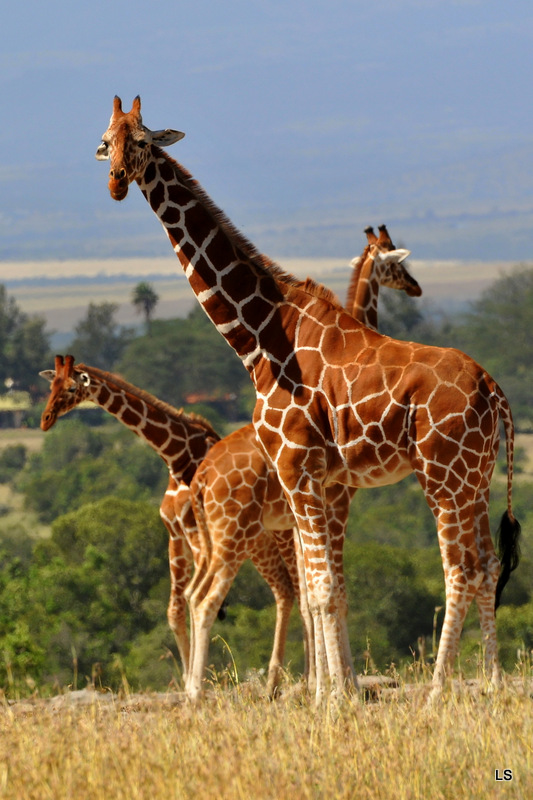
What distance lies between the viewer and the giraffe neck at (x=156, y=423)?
1120 cm

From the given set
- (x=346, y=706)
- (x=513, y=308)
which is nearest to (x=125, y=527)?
(x=346, y=706)

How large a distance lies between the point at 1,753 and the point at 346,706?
2.37 m

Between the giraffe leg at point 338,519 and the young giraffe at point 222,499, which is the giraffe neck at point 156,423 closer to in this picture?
the young giraffe at point 222,499

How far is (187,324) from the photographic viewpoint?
102250 mm

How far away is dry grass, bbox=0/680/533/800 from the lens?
217 inches

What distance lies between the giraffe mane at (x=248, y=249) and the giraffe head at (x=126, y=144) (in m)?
0.20

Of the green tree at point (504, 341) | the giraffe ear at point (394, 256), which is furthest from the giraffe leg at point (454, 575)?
the green tree at point (504, 341)

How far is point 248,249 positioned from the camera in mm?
8117

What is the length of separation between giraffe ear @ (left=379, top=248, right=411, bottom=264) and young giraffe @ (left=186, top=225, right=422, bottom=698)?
0.29 feet

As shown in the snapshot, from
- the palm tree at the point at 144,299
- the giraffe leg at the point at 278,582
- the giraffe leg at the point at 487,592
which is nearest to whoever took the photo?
the giraffe leg at the point at 487,592

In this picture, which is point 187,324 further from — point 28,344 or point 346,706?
point 346,706

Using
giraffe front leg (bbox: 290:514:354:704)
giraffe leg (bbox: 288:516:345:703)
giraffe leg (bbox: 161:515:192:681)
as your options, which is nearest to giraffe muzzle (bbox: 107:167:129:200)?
giraffe front leg (bbox: 290:514:354:704)

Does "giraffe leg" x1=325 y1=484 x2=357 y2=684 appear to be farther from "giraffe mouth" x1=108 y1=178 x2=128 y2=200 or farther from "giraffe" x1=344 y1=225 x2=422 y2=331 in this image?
"giraffe mouth" x1=108 y1=178 x2=128 y2=200

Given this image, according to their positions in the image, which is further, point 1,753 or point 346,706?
point 346,706
